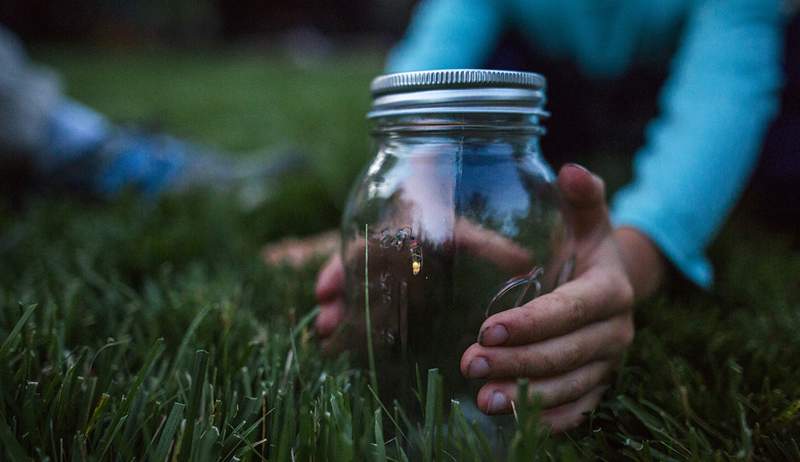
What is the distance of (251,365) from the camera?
2.16ft

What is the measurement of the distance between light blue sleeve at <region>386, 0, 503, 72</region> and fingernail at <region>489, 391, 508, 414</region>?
0.82 m

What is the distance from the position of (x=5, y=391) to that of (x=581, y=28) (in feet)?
3.79

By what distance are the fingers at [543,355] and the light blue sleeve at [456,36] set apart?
2.49ft

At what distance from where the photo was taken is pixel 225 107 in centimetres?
377

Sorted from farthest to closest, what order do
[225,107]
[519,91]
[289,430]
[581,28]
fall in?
[225,107] → [581,28] → [519,91] → [289,430]

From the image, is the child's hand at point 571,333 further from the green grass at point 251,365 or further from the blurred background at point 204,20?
the blurred background at point 204,20

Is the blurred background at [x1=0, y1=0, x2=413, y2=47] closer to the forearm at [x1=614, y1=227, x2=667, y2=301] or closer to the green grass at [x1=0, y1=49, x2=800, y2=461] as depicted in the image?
the green grass at [x1=0, y1=49, x2=800, y2=461]

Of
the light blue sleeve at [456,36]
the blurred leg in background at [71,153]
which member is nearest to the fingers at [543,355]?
the light blue sleeve at [456,36]

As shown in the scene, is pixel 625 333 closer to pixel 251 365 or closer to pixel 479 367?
pixel 479 367

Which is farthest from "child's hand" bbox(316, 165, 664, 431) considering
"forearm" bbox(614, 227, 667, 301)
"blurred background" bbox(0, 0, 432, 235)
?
"blurred background" bbox(0, 0, 432, 235)

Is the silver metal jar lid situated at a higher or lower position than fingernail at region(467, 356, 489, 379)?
higher

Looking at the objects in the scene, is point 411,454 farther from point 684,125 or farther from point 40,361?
point 684,125

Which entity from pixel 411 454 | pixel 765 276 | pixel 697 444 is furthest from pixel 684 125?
pixel 411 454

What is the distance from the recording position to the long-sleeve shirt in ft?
2.89
